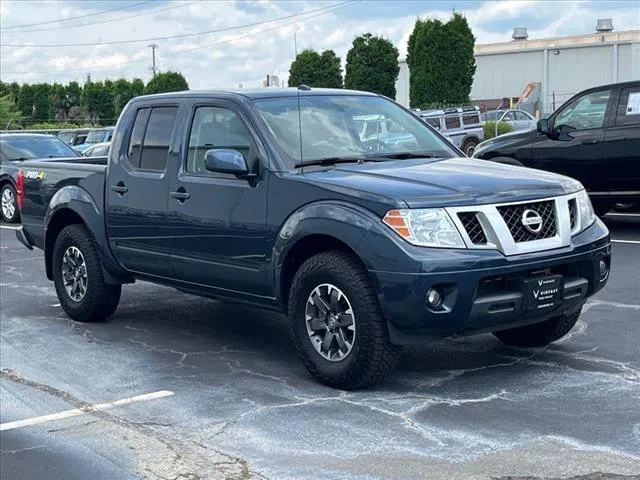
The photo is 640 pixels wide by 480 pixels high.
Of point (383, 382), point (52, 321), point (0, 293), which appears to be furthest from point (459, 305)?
point (0, 293)

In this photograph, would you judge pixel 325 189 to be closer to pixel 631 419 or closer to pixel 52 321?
pixel 631 419

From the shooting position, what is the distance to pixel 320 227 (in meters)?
5.87

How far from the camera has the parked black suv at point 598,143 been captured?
1218cm

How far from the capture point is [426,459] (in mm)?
4738

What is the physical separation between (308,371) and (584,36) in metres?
56.5

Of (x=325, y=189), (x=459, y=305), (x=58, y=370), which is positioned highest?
(x=325, y=189)

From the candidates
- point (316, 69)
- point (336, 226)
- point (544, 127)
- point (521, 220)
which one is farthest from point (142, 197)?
point (316, 69)

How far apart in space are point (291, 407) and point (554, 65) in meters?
50.4

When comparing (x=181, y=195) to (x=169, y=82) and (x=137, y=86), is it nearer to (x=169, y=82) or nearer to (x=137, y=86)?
(x=169, y=82)

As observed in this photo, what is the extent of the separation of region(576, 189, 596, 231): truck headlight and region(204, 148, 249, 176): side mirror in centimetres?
218

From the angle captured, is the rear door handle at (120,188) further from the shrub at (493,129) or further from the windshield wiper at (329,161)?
the shrub at (493,129)

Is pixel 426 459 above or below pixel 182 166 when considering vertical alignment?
below

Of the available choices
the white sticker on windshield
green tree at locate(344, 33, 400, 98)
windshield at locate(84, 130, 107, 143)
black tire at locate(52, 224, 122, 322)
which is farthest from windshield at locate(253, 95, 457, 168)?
green tree at locate(344, 33, 400, 98)

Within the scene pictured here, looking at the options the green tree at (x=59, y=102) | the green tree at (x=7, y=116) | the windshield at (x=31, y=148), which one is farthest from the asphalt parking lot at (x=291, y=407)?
the green tree at (x=59, y=102)
